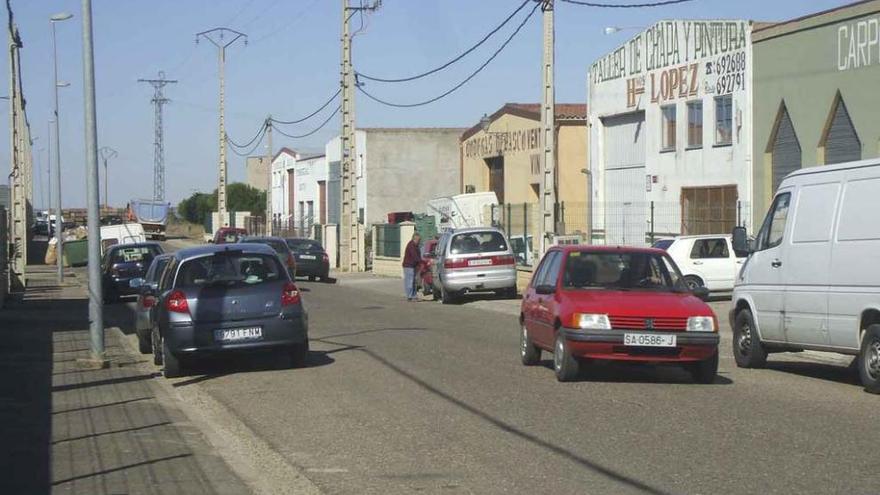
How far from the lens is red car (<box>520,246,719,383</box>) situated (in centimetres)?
A: 1335

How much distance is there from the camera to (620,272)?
14.6 meters

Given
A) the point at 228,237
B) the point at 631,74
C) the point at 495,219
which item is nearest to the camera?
the point at 495,219

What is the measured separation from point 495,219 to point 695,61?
314 inches

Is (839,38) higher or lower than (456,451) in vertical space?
higher

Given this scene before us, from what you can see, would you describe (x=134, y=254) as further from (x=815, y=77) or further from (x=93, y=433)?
(x=93, y=433)

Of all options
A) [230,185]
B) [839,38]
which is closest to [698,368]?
[839,38]

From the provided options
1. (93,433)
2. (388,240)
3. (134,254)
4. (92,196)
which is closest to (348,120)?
(388,240)

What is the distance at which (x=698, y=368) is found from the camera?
13781 millimetres

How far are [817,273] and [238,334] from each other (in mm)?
6838

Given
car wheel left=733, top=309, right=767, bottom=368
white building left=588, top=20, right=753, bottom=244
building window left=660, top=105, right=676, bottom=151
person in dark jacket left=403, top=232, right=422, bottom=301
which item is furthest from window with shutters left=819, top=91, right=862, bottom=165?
car wheel left=733, top=309, right=767, bottom=368

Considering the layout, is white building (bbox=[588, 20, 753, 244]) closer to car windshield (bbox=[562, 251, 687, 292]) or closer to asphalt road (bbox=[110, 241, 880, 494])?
asphalt road (bbox=[110, 241, 880, 494])

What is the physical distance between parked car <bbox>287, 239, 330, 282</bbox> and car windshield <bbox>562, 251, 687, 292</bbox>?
29690mm

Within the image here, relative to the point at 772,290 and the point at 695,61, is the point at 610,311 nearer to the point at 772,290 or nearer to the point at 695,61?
the point at 772,290

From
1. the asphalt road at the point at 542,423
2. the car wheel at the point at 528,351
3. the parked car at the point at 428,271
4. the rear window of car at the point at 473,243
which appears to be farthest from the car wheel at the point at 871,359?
the parked car at the point at 428,271
